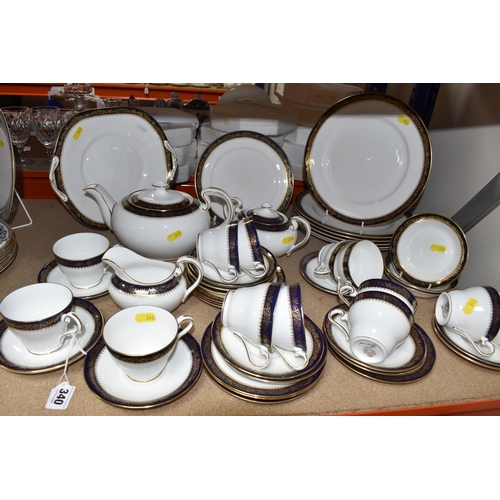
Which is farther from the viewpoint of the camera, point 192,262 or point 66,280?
point 66,280

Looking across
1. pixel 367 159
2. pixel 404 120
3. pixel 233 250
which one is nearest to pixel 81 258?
pixel 233 250

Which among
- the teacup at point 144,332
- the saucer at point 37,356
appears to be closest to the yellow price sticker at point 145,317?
the teacup at point 144,332

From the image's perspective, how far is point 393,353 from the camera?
0.98 metres

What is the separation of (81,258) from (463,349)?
104 cm

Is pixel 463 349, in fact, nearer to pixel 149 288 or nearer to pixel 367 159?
pixel 367 159

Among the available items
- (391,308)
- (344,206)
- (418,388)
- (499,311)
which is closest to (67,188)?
(344,206)

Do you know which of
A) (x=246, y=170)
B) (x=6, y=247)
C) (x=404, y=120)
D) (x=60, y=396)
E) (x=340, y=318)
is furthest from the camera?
(x=246, y=170)

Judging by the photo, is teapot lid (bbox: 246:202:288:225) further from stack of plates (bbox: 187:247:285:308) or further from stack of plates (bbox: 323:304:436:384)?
stack of plates (bbox: 323:304:436:384)

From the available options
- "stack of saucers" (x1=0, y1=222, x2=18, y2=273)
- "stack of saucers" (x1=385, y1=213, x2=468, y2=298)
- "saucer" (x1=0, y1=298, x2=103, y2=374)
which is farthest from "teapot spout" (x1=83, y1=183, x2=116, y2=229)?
"stack of saucers" (x1=385, y1=213, x2=468, y2=298)

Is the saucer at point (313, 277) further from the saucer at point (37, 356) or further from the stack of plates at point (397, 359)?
the saucer at point (37, 356)

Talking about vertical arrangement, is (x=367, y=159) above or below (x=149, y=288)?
above

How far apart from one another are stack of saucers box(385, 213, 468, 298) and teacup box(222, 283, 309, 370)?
0.53 m

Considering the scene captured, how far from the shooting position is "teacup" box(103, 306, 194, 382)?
2.73ft

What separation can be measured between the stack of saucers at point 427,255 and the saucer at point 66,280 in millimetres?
866
